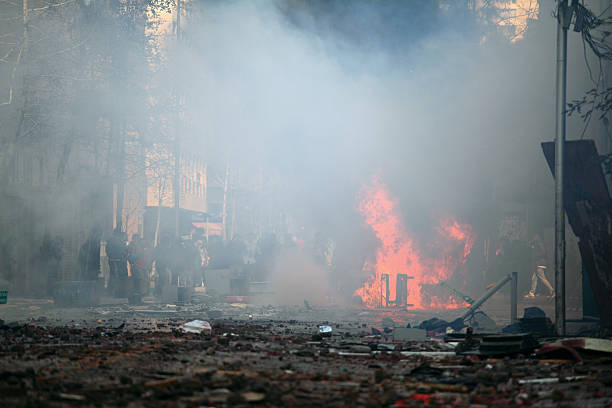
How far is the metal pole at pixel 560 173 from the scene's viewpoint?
10180mm

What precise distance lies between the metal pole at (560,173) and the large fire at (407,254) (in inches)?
339

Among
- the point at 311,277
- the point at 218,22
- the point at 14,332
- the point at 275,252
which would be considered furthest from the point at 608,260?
the point at 218,22

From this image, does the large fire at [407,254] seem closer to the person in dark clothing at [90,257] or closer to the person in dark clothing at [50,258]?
the person in dark clothing at [90,257]

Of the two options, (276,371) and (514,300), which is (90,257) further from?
(276,371)

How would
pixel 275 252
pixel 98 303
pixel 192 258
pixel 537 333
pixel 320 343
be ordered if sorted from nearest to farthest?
pixel 320 343, pixel 537 333, pixel 98 303, pixel 192 258, pixel 275 252

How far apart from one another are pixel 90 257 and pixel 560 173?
44.5 ft

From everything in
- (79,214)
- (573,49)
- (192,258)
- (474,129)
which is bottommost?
(192,258)

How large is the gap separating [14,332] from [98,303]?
6.87 m

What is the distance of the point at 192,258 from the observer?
2022 centimetres

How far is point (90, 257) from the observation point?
61.3 feet

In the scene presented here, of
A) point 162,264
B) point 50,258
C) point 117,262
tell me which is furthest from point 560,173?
point 50,258

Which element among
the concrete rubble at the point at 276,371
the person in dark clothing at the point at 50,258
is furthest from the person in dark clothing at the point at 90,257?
the concrete rubble at the point at 276,371

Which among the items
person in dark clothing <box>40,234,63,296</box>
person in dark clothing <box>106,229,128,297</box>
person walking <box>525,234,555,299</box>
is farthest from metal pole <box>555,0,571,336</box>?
person in dark clothing <box>40,234,63,296</box>

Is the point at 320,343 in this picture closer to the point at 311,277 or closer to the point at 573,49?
the point at 311,277
